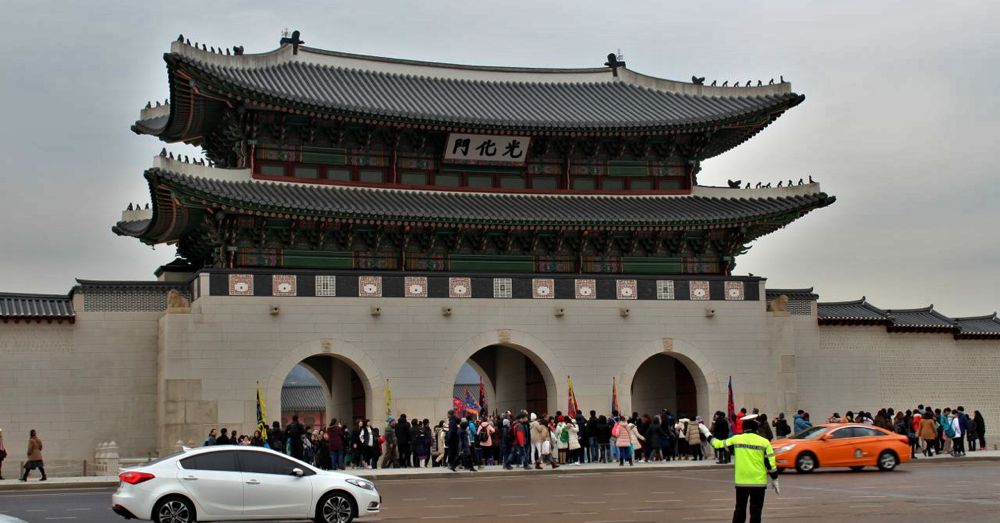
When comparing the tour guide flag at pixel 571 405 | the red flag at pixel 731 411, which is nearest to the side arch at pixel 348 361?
the tour guide flag at pixel 571 405

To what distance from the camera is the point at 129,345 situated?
115 feet

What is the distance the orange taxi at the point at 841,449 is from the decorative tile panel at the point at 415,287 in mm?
11470

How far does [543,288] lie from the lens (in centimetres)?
3759

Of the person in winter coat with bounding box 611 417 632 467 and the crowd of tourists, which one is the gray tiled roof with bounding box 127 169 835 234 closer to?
the crowd of tourists

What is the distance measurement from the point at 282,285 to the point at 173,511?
1729 cm

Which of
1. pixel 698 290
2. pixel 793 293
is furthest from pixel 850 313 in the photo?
pixel 698 290

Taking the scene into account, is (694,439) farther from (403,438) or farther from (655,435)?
(403,438)

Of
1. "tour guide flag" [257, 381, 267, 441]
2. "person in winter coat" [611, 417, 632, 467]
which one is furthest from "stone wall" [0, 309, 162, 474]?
"person in winter coat" [611, 417, 632, 467]

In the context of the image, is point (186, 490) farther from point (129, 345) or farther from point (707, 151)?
point (707, 151)

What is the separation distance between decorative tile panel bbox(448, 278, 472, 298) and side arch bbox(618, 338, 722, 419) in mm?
5451

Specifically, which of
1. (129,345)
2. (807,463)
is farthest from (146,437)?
(807,463)

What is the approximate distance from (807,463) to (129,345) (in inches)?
752

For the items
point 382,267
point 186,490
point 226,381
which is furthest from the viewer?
point 382,267

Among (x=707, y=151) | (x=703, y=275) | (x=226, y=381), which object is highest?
(x=707, y=151)
